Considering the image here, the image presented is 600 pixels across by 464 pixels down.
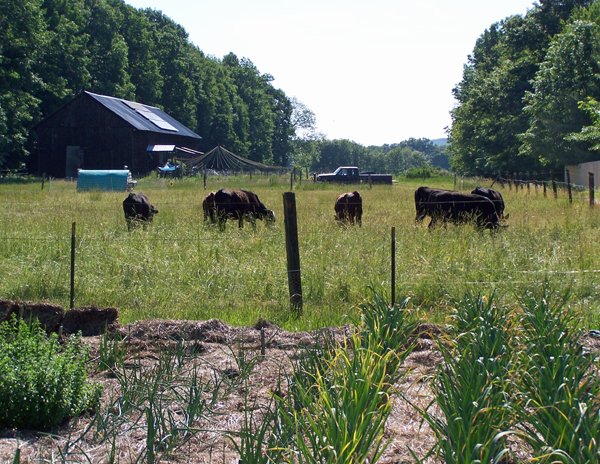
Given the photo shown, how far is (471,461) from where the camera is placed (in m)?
4.00

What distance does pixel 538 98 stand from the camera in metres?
47.7

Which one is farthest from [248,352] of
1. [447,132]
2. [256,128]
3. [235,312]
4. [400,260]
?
[256,128]

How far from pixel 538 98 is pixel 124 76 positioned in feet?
139

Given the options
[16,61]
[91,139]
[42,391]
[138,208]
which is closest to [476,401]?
[42,391]

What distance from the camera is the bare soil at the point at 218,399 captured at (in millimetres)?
5230

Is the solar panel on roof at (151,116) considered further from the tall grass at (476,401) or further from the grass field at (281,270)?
the tall grass at (476,401)

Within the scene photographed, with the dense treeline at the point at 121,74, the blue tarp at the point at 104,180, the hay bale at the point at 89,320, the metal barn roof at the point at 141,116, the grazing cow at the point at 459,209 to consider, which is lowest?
the hay bale at the point at 89,320

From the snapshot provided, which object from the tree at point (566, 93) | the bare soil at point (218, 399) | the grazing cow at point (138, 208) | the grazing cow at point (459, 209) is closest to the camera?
the bare soil at point (218, 399)

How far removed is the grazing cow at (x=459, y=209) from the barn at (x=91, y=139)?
43.4 m

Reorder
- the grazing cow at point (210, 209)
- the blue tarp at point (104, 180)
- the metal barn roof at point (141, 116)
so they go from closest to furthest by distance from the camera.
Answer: the grazing cow at point (210, 209) → the blue tarp at point (104, 180) → the metal barn roof at point (141, 116)

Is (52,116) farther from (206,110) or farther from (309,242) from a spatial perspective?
(309,242)

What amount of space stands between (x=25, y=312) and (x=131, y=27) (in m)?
80.5

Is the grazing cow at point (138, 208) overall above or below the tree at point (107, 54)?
below

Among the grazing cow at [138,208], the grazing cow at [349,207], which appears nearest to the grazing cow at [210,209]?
the grazing cow at [138,208]
